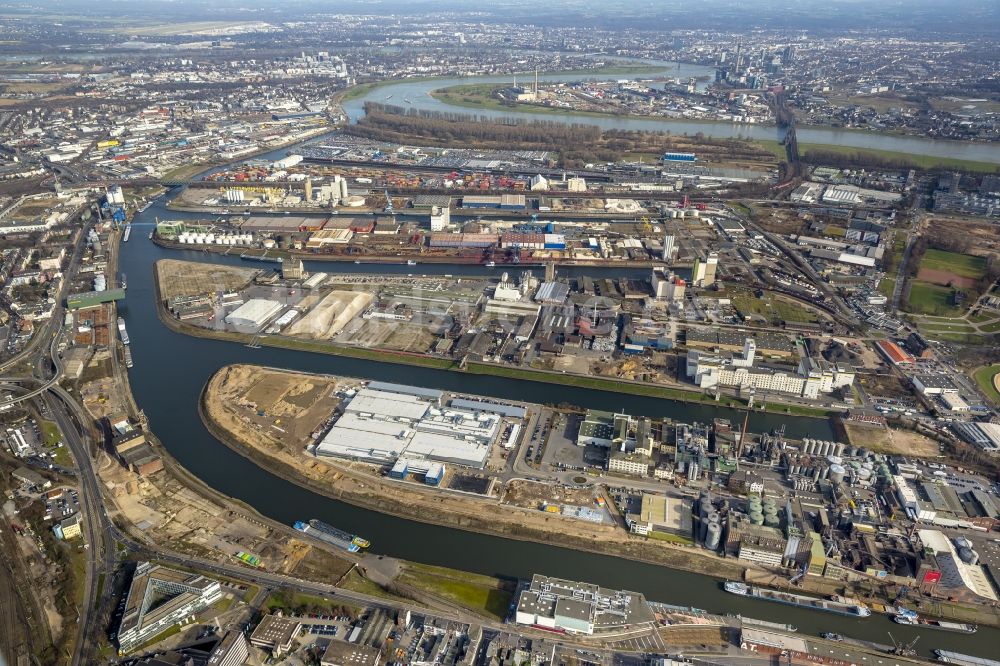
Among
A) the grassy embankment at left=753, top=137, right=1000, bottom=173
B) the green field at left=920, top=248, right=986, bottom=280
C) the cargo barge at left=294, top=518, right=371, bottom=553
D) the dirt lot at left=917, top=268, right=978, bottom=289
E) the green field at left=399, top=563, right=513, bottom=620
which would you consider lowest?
the cargo barge at left=294, top=518, right=371, bottom=553

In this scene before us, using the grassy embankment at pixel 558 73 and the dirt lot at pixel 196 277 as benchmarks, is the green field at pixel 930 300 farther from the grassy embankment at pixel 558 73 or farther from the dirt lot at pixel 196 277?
the grassy embankment at pixel 558 73

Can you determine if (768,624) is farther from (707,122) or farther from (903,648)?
(707,122)

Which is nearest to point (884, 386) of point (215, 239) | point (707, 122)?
point (215, 239)

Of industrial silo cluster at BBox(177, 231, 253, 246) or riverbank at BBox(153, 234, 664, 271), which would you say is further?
industrial silo cluster at BBox(177, 231, 253, 246)

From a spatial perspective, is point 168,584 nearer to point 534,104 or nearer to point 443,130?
A: point 443,130

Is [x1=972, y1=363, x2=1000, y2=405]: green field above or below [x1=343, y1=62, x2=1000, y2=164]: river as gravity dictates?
below

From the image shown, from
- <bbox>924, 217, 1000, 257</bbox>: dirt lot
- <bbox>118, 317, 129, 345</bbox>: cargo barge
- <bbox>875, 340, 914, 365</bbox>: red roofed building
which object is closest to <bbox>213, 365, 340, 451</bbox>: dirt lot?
<bbox>118, 317, 129, 345</bbox>: cargo barge

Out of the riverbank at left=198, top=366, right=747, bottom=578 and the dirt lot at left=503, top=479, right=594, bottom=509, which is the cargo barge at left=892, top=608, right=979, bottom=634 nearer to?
the riverbank at left=198, top=366, right=747, bottom=578
